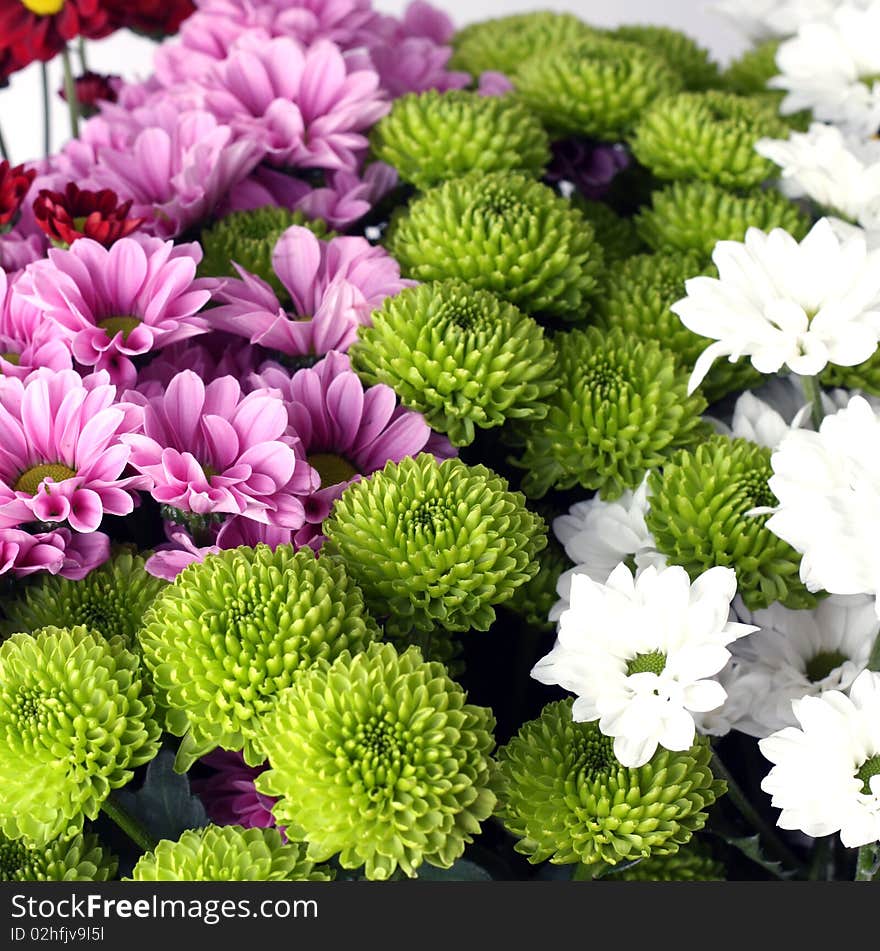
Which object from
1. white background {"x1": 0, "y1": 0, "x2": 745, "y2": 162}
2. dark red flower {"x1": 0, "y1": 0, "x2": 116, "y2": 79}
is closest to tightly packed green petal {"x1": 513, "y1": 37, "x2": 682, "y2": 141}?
dark red flower {"x1": 0, "y1": 0, "x2": 116, "y2": 79}

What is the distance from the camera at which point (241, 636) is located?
440mm

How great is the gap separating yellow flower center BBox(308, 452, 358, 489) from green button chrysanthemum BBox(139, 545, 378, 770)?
0.31 ft

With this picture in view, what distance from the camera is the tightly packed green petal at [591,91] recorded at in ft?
2.43

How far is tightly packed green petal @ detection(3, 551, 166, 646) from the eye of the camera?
0.51m

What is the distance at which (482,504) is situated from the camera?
480 millimetres

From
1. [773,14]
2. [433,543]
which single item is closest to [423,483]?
[433,543]

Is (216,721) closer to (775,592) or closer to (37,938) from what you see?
(37,938)

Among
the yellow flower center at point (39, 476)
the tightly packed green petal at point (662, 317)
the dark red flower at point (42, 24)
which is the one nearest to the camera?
the yellow flower center at point (39, 476)

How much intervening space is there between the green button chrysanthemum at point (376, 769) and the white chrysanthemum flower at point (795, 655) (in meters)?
0.15

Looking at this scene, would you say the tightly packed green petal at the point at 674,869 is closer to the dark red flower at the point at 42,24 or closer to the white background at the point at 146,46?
the dark red flower at the point at 42,24

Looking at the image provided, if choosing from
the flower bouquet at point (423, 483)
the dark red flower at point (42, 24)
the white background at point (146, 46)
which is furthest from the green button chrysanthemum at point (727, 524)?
the white background at point (146, 46)

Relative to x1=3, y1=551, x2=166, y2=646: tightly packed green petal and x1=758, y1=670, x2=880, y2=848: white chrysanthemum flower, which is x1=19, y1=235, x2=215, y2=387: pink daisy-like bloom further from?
x1=758, y1=670, x2=880, y2=848: white chrysanthemum flower

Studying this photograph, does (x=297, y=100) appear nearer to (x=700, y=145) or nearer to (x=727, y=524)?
(x=700, y=145)

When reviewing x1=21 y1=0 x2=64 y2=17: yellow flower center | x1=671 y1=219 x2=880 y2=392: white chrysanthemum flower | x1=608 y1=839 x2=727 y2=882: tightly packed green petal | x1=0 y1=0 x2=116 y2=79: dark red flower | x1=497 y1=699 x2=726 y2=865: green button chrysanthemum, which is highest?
x1=21 y1=0 x2=64 y2=17: yellow flower center
